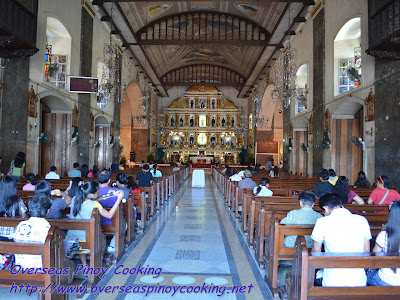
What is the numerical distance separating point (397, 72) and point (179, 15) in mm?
13819

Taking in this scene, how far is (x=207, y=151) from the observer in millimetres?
34250

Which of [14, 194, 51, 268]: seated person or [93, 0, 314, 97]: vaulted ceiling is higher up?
[93, 0, 314, 97]: vaulted ceiling

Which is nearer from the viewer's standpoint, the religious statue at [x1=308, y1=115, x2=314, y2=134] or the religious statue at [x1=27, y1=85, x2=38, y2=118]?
the religious statue at [x1=27, y1=85, x2=38, y2=118]

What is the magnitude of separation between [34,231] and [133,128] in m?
25.2

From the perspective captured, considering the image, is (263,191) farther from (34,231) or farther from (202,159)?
(202,159)

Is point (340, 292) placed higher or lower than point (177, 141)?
lower

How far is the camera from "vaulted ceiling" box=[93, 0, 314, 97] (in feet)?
49.6

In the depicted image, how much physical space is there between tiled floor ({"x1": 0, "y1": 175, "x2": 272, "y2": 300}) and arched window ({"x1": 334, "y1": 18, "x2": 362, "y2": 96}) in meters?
7.22

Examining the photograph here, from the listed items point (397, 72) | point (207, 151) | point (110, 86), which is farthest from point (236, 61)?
point (397, 72)

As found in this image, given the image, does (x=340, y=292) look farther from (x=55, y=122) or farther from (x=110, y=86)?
(x=55, y=122)

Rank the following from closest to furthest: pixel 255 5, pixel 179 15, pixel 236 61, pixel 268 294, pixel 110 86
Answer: pixel 268 294 → pixel 110 86 → pixel 255 5 → pixel 179 15 → pixel 236 61

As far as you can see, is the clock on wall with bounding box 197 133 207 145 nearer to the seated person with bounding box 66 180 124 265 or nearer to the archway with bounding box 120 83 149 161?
the archway with bounding box 120 83 149 161

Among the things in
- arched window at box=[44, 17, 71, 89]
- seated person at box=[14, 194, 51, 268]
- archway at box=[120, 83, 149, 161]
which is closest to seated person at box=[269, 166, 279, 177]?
arched window at box=[44, 17, 71, 89]

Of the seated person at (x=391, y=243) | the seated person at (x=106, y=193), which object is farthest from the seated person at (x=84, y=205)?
the seated person at (x=391, y=243)
